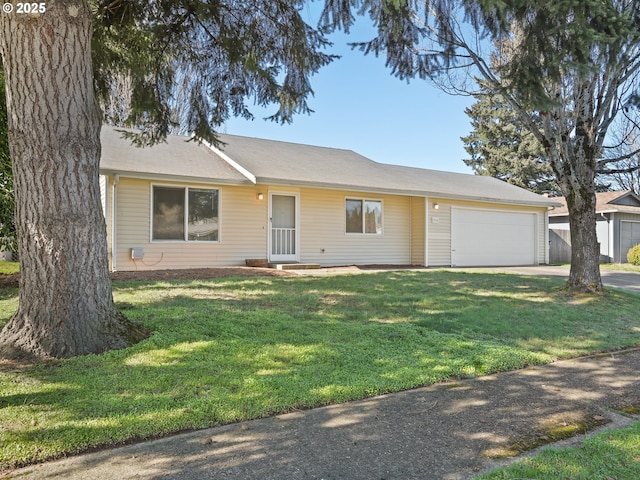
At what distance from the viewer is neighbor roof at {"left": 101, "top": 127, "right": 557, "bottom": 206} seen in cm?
1155

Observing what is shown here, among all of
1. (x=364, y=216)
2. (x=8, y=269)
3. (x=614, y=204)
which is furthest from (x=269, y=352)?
(x=614, y=204)

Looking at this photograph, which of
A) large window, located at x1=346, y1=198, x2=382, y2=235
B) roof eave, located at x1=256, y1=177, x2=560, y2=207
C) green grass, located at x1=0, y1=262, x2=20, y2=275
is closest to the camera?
green grass, located at x1=0, y1=262, x2=20, y2=275

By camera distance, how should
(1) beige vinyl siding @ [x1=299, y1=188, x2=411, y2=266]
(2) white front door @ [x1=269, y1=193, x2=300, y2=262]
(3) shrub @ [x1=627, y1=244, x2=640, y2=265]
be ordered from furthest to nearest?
(3) shrub @ [x1=627, y1=244, x2=640, y2=265]
(1) beige vinyl siding @ [x1=299, y1=188, x2=411, y2=266]
(2) white front door @ [x1=269, y1=193, x2=300, y2=262]

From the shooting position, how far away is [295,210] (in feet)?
43.3

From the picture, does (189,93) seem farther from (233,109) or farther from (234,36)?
(234,36)

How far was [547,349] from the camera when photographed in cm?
500

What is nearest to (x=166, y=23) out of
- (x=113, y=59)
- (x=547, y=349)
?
(x=113, y=59)

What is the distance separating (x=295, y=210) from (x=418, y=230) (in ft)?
15.0

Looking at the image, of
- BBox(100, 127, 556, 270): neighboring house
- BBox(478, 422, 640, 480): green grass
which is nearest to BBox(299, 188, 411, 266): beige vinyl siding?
BBox(100, 127, 556, 270): neighboring house

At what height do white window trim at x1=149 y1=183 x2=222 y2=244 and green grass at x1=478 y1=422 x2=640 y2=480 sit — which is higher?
white window trim at x1=149 y1=183 x2=222 y2=244

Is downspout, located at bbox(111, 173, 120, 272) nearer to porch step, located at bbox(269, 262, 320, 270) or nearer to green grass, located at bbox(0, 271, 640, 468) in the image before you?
green grass, located at bbox(0, 271, 640, 468)

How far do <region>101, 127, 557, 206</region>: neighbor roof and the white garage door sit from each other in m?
0.77

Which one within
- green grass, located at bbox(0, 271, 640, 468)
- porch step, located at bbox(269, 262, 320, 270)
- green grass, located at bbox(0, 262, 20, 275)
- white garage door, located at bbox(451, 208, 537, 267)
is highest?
white garage door, located at bbox(451, 208, 537, 267)

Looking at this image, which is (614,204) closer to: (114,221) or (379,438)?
(114,221)
